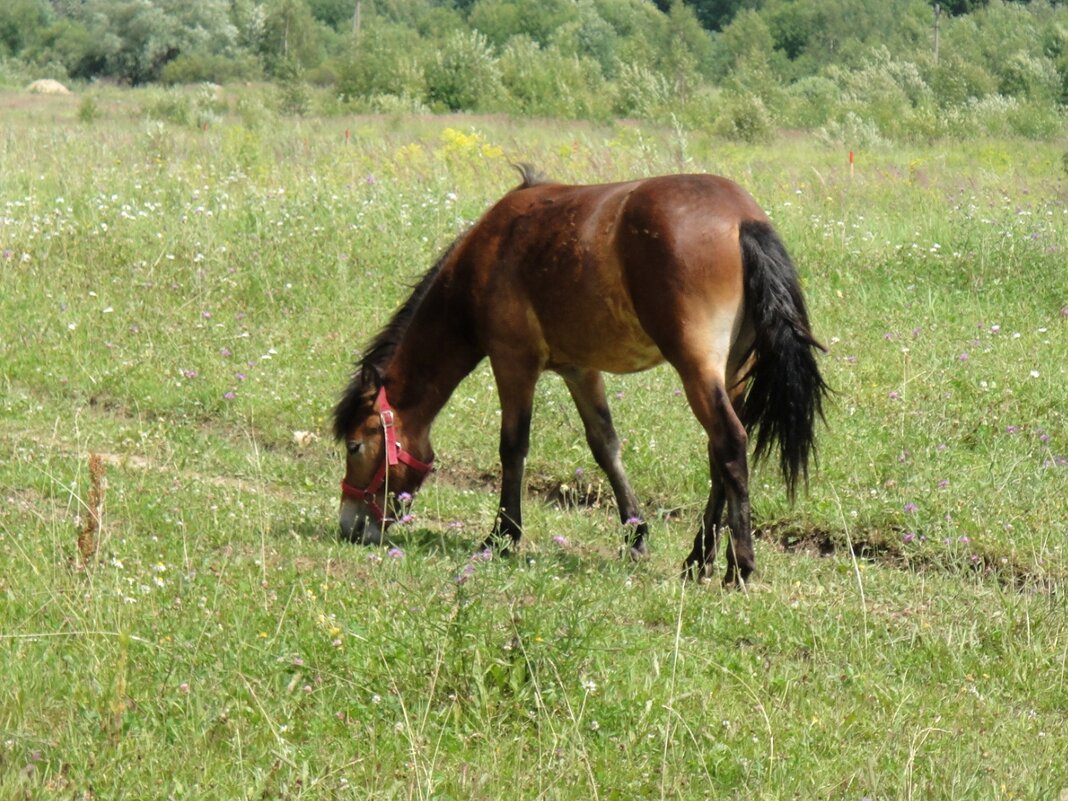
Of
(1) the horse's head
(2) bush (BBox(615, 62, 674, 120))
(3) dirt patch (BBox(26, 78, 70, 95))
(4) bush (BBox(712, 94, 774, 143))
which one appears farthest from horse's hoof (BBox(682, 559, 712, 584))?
(3) dirt patch (BBox(26, 78, 70, 95))

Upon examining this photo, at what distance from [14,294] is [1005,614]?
30.1 feet

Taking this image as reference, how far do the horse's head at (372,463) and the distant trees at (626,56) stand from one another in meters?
9.93

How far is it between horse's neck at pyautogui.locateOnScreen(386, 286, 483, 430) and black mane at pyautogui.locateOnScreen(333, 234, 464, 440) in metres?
0.10

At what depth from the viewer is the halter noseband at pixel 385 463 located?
7.18 m

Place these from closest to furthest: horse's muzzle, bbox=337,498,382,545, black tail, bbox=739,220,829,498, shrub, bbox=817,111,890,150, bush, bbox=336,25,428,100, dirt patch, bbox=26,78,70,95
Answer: black tail, bbox=739,220,829,498
horse's muzzle, bbox=337,498,382,545
shrub, bbox=817,111,890,150
bush, bbox=336,25,428,100
dirt patch, bbox=26,78,70,95

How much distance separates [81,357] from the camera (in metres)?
10.8

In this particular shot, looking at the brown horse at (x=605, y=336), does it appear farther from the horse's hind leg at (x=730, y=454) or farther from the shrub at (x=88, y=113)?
the shrub at (x=88, y=113)

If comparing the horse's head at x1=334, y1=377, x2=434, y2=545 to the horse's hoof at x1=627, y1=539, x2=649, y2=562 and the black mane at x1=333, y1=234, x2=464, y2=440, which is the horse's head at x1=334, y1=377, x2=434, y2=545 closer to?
the black mane at x1=333, y1=234, x2=464, y2=440

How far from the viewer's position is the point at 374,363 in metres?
7.63

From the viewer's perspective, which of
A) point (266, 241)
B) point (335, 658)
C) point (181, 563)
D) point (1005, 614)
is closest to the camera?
point (335, 658)

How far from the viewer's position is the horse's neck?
Result: 748 centimetres

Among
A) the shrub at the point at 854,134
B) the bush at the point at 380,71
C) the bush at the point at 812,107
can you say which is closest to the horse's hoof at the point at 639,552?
the shrub at the point at 854,134

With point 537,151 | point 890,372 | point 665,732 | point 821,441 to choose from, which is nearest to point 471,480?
point 821,441

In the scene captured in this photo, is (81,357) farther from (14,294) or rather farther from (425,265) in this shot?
(425,265)
